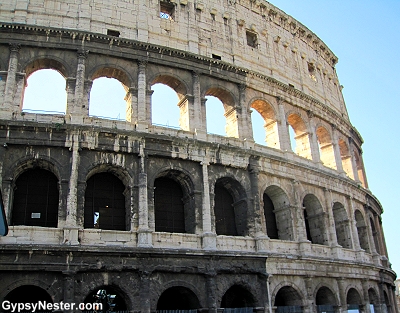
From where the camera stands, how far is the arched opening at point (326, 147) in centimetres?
2373

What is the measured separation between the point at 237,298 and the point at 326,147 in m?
10.7

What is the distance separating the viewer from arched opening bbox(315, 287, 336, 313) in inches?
740

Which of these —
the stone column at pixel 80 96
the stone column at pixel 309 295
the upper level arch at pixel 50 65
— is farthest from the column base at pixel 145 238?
the stone column at pixel 309 295

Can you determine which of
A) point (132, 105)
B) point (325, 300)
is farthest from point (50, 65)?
point (325, 300)

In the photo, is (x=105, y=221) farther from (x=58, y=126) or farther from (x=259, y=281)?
(x=259, y=281)

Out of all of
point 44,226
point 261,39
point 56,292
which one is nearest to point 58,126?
point 44,226

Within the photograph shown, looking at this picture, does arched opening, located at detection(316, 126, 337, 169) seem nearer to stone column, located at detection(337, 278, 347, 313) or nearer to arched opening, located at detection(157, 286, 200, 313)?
stone column, located at detection(337, 278, 347, 313)

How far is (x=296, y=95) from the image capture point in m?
22.1

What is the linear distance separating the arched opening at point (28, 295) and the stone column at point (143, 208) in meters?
3.46

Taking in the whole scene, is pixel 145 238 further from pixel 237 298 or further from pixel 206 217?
pixel 237 298

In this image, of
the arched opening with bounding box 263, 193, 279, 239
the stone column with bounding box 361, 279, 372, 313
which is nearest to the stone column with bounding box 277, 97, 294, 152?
the arched opening with bounding box 263, 193, 279, 239

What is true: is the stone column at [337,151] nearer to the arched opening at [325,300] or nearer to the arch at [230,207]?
the arched opening at [325,300]

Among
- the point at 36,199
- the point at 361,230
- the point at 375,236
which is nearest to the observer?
the point at 36,199

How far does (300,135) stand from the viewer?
22.6 metres
